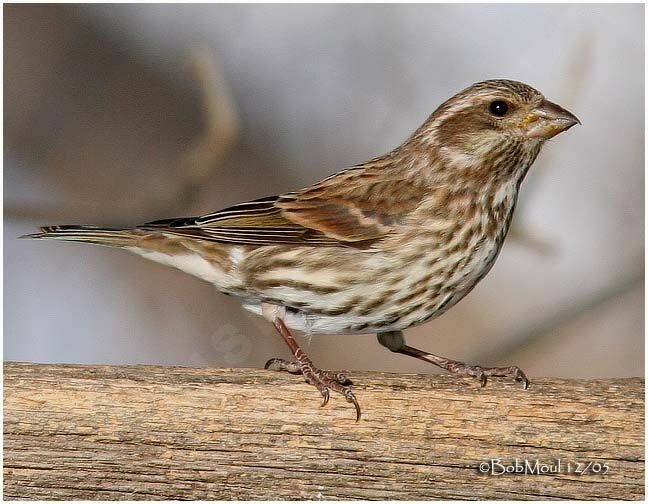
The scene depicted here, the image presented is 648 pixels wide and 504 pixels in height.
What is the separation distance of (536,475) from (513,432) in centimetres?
16

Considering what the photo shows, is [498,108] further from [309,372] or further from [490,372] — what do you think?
[309,372]

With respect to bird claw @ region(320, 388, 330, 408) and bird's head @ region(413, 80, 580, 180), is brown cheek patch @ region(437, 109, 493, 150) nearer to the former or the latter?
bird's head @ region(413, 80, 580, 180)

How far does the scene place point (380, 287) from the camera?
409 centimetres

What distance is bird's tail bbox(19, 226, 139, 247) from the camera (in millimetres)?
4234

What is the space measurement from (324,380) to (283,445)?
287 millimetres

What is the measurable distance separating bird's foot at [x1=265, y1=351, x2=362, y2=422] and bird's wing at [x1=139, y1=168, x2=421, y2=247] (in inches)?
23.6

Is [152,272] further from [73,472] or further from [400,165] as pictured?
[73,472]

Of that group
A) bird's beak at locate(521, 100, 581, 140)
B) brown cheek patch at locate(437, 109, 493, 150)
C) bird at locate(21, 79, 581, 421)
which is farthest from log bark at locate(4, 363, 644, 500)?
brown cheek patch at locate(437, 109, 493, 150)

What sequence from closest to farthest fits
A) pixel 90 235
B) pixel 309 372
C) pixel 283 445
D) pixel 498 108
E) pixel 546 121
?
1. pixel 283 445
2. pixel 309 372
3. pixel 546 121
4. pixel 498 108
5. pixel 90 235

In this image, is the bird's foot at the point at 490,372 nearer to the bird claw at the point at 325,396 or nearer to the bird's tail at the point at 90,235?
the bird claw at the point at 325,396

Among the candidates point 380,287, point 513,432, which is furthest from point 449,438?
point 380,287

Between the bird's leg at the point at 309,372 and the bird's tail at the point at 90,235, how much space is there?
0.68 m

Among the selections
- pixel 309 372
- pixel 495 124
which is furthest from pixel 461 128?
pixel 309 372

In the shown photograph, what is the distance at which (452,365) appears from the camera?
4344mm
